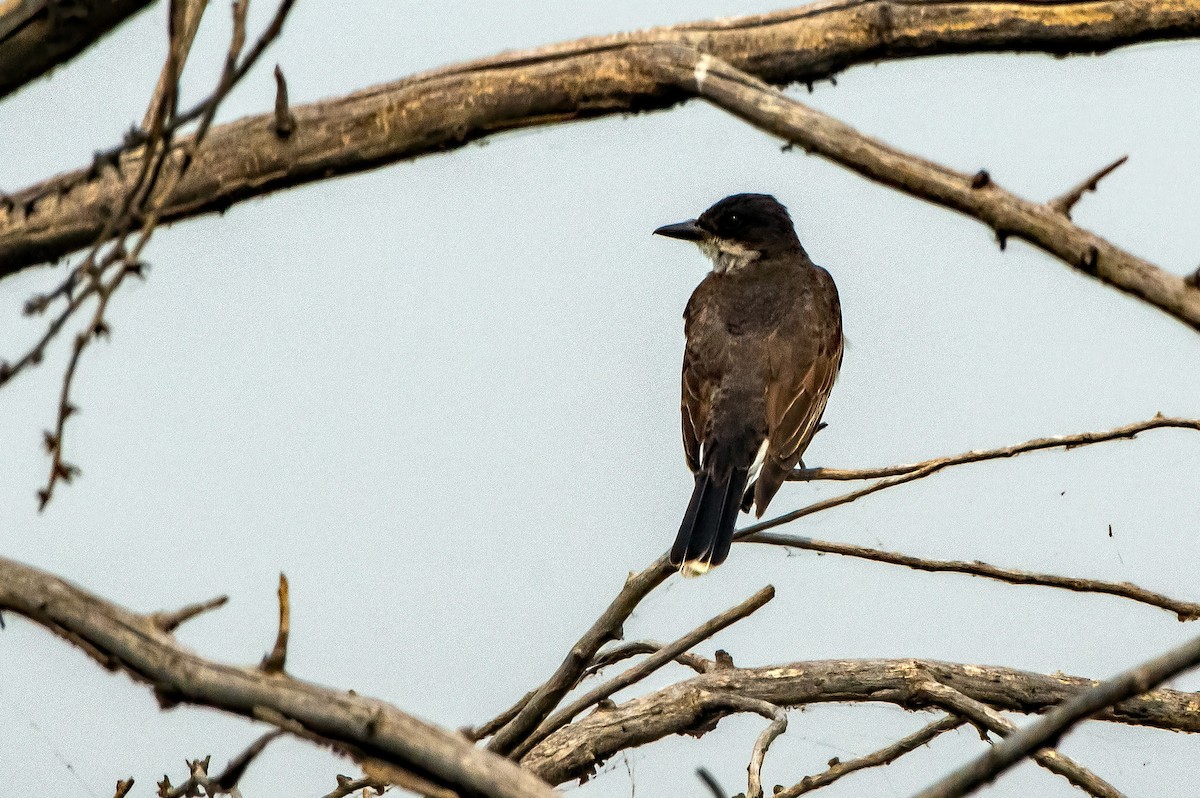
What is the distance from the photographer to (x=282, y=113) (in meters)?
4.06

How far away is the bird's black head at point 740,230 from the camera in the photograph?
775cm

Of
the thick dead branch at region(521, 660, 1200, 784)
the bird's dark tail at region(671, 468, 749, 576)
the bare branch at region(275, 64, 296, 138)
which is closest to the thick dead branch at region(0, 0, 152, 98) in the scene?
the bare branch at region(275, 64, 296, 138)

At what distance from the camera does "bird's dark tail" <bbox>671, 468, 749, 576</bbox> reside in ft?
18.6

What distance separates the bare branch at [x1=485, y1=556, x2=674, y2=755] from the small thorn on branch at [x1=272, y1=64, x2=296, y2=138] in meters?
1.56

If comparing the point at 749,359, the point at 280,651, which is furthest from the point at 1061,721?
the point at 749,359

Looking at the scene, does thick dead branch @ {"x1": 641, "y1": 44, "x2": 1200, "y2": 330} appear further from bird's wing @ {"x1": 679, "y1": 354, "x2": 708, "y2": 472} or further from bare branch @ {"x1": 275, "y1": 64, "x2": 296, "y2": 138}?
bird's wing @ {"x1": 679, "y1": 354, "x2": 708, "y2": 472}

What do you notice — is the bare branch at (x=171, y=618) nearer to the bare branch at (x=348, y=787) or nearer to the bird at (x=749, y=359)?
the bare branch at (x=348, y=787)

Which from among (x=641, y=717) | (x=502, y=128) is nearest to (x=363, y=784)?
(x=641, y=717)

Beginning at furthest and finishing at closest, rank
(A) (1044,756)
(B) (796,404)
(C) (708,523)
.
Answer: (B) (796,404) < (C) (708,523) < (A) (1044,756)

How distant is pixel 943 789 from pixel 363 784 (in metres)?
2.61

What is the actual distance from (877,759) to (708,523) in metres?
1.58

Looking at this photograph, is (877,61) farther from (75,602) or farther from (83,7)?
(75,602)

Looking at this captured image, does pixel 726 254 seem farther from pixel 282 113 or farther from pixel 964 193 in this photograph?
pixel 964 193

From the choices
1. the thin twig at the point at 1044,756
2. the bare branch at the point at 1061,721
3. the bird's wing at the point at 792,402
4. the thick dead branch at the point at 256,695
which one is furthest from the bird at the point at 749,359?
the bare branch at the point at 1061,721
